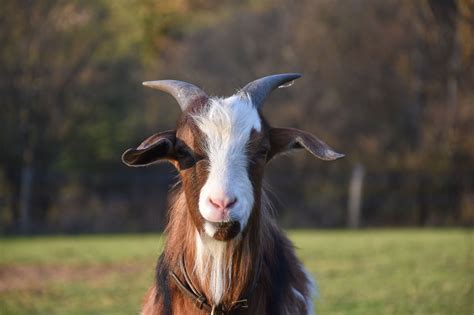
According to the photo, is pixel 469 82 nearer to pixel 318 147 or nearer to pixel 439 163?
pixel 318 147

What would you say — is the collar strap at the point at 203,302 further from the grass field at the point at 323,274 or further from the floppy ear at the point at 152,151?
the grass field at the point at 323,274

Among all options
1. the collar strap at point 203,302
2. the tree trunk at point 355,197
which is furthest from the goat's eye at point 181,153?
the tree trunk at point 355,197

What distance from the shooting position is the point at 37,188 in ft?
95.0

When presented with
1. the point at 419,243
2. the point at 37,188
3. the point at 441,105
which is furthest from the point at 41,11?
the point at 419,243

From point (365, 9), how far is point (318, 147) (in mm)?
27345

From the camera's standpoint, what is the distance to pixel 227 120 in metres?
5.51

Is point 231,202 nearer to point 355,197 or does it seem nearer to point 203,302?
point 203,302

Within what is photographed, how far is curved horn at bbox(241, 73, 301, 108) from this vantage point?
5943mm

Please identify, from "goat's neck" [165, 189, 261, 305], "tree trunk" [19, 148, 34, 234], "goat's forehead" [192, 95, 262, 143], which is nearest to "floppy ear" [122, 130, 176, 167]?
"goat's forehead" [192, 95, 262, 143]

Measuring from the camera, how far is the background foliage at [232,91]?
29.0m

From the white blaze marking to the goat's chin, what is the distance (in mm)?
10

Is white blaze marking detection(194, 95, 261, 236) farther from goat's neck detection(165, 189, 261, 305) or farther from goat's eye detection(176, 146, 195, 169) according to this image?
goat's neck detection(165, 189, 261, 305)

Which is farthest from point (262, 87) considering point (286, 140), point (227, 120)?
point (227, 120)

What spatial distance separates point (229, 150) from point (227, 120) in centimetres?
22
